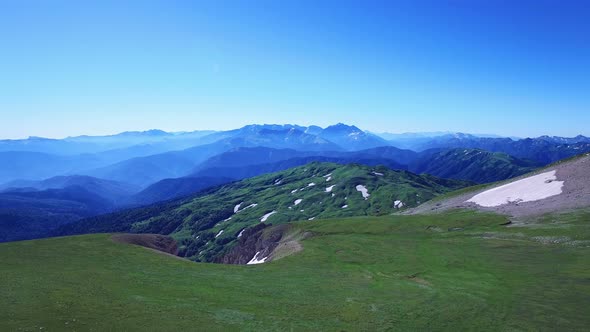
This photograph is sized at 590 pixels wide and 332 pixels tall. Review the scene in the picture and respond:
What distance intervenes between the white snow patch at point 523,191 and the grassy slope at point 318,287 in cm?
2824

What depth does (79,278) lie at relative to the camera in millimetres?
43125

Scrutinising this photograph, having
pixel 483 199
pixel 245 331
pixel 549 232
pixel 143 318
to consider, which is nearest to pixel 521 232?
pixel 549 232

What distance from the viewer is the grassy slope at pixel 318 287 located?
34812mm

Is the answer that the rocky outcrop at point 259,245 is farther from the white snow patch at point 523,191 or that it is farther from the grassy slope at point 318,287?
the white snow patch at point 523,191

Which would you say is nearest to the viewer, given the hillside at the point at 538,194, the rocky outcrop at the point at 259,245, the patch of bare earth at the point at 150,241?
the patch of bare earth at the point at 150,241

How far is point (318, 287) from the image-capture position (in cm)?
4766

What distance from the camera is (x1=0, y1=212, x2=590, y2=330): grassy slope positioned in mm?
34812

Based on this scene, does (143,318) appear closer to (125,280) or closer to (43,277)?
(125,280)

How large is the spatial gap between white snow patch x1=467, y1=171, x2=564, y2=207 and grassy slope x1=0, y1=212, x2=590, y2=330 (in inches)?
1112

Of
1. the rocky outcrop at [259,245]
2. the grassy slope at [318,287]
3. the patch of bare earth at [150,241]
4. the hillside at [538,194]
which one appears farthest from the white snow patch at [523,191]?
the patch of bare earth at [150,241]

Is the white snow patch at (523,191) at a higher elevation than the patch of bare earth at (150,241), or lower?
higher

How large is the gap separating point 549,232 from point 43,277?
8607cm

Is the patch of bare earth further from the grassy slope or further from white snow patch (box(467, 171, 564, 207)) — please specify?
white snow patch (box(467, 171, 564, 207))

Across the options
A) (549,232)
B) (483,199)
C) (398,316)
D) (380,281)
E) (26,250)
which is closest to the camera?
(398,316)
